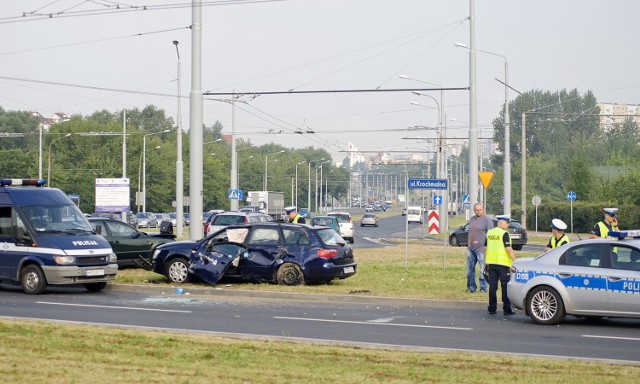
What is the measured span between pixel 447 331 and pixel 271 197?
225ft

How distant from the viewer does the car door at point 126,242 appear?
27.2 meters

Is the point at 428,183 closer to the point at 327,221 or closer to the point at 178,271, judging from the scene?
the point at 178,271

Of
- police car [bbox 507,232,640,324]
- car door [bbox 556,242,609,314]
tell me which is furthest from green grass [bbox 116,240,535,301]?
car door [bbox 556,242,609,314]

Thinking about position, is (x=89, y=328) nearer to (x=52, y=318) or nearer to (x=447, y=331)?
(x=52, y=318)

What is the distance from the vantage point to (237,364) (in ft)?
35.3

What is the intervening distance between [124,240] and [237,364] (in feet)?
56.5

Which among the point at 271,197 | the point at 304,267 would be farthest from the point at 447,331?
the point at 271,197

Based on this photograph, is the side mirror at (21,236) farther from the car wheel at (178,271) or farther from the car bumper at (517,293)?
the car bumper at (517,293)

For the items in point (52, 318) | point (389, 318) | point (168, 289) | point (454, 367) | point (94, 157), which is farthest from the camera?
point (94, 157)

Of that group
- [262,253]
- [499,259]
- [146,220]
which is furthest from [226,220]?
[146,220]

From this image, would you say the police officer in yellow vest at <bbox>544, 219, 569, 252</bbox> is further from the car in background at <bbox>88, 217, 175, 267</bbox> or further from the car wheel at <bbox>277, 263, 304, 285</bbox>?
the car in background at <bbox>88, 217, 175, 267</bbox>

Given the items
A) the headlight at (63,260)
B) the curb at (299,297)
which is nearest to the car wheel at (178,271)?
the curb at (299,297)

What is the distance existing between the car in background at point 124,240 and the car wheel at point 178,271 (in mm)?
4005

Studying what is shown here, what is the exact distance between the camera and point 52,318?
16.2 metres
